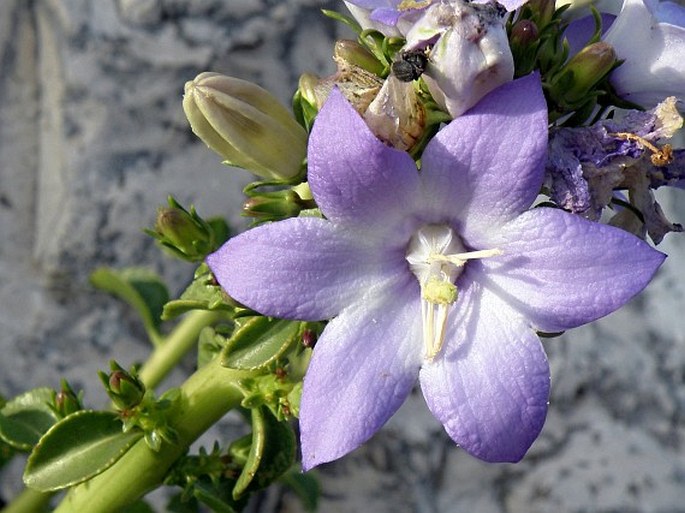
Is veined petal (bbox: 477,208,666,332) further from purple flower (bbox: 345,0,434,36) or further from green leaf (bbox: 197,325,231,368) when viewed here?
green leaf (bbox: 197,325,231,368)

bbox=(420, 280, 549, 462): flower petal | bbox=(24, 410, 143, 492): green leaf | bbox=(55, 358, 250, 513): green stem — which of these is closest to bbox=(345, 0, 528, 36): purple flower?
bbox=(420, 280, 549, 462): flower petal

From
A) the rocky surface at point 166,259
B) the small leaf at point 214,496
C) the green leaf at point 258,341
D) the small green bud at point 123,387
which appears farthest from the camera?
the rocky surface at point 166,259

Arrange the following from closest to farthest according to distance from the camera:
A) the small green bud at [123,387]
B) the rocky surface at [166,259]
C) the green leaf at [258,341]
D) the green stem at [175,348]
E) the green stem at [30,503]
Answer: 1. the green leaf at [258,341]
2. the small green bud at [123,387]
3. the green stem at [30,503]
4. the green stem at [175,348]
5. the rocky surface at [166,259]

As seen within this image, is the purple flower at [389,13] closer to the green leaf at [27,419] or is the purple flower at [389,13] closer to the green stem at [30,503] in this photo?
the green leaf at [27,419]

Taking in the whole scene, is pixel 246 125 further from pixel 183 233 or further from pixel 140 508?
pixel 140 508

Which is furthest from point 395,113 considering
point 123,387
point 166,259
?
point 166,259

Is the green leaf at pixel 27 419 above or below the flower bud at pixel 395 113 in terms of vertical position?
below

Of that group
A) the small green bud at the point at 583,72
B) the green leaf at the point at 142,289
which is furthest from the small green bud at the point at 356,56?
the green leaf at the point at 142,289

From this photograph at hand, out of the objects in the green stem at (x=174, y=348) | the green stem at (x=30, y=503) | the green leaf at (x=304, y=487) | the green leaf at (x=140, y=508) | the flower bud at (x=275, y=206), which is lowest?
the green leaf at (x=304, y=487)
